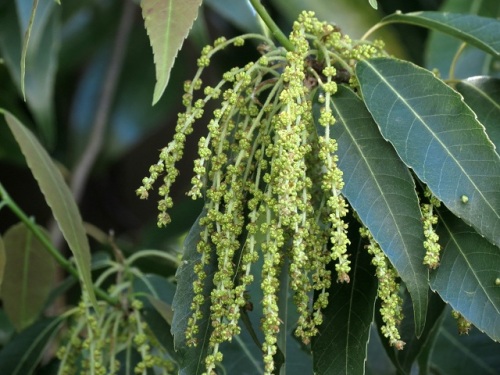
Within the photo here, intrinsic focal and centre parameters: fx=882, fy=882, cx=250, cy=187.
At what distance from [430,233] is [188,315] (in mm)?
270

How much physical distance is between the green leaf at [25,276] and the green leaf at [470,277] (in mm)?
785

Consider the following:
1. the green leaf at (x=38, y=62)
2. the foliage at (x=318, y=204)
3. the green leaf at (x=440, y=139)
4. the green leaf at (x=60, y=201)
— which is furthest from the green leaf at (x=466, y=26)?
the green leaf at (x=38, y=62)

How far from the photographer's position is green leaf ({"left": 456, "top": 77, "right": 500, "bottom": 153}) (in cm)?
102

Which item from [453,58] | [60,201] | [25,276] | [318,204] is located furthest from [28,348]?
[453,58]

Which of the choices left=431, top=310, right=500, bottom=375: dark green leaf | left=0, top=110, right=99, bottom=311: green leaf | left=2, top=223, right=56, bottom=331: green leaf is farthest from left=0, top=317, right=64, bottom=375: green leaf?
left=431, top=310, right=500, bottom=375: dark green leaf

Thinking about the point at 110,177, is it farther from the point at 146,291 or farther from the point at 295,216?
the point at 295,216

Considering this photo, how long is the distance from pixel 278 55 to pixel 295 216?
0.25 metres

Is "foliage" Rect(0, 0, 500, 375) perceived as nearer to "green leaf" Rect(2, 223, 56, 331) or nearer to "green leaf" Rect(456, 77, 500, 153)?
"green leaf" Rect(456, 77, 500, 153)

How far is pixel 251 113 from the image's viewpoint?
942 mm

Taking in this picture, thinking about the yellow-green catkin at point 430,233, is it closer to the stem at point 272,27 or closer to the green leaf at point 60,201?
the stem at point 272,27

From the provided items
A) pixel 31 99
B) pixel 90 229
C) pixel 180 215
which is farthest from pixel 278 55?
pixel 90 229

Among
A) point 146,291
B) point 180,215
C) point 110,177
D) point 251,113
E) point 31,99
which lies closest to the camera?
point 251,113

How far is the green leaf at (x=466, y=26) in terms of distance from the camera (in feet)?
3.40

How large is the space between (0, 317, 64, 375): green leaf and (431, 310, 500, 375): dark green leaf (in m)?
0.68
